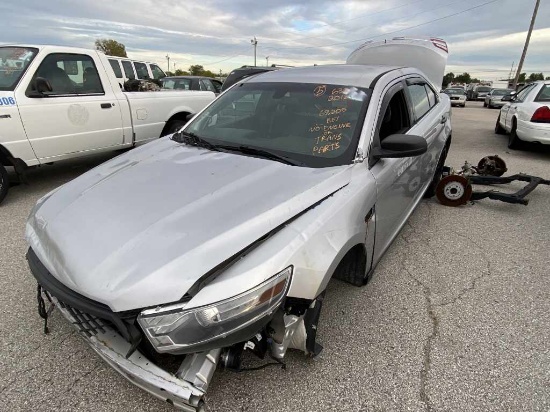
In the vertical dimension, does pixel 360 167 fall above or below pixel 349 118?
below

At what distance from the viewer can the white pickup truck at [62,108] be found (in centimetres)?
442

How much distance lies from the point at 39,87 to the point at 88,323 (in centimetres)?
398

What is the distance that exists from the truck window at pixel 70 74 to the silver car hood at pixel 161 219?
3.11 meters

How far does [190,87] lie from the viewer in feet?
37.4

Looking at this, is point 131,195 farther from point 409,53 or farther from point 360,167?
point 409,53

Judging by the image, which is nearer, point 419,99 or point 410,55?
point 419,99

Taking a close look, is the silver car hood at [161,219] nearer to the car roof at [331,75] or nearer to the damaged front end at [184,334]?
the damaged front end at [184,334]

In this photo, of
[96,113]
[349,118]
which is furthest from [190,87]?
[349,118]

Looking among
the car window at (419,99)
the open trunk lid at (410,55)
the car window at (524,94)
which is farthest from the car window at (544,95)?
the car window at (419,99)

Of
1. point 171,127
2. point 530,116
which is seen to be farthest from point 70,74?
point 530,116

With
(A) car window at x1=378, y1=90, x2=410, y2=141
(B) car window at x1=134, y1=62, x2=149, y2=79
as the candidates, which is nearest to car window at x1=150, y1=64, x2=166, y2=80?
(B) car window at x1=134, y1=62, x2=149, y2=79

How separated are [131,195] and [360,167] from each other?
139cm

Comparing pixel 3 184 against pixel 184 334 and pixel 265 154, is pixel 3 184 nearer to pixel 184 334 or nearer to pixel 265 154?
pixel 265 154

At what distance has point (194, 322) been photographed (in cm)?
143
